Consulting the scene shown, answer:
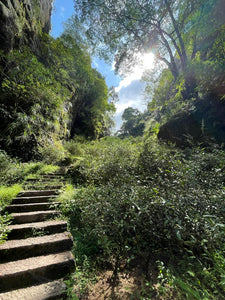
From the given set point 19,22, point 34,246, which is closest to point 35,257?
point 34,246

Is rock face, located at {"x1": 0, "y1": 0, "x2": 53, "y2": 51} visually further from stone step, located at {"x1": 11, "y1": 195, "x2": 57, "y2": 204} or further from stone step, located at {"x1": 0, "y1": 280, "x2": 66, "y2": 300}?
stone step, located at {"x1": 0, "y1": 280, "x2": 66, "y2": 300}

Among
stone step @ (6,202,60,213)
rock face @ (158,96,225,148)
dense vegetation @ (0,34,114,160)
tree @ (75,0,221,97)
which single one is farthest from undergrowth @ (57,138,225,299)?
tree @ (75,0,221,97)


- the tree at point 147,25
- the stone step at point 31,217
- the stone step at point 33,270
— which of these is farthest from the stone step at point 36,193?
the tree at point 147,25

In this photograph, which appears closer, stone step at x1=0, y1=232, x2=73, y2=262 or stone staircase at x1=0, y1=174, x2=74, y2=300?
stone staircase at x1=0, y1=174, x2=74, y2=300

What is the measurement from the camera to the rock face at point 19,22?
4723 mm

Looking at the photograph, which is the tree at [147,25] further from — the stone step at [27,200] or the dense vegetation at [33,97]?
the stone step at [27,200]

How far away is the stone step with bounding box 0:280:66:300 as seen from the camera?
1.17 meters

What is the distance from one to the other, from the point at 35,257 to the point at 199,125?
6467 mm

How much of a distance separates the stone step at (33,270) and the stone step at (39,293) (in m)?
0.07

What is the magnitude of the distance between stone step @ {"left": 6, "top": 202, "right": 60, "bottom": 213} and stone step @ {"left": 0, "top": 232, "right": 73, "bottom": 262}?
2.55ft

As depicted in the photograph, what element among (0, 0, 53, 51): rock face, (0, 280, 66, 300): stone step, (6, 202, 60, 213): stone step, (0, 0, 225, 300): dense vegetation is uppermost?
(0, 0, 53, 51): rock face

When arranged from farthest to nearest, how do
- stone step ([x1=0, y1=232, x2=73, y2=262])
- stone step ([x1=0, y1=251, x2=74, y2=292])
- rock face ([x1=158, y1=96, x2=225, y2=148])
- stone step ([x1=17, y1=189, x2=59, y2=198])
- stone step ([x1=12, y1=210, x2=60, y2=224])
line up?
rock face ([x1=158, y1=96, x2=225, y2=148]), stone step ([x1=17, y1=189, x2=59, y2=198]), stone step ([x1=12, y1=210, x2=60, y2=224]), stone step ([x1=0, y1=232, x2=73, y2=262]), stone step ([x1=0, y1=251, x2=74, y2=292])

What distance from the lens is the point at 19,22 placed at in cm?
540

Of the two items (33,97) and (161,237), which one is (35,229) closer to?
Result: (161,237)
